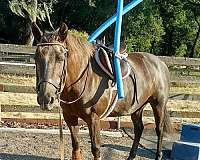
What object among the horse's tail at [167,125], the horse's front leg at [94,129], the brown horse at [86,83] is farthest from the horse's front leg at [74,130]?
the horse's tail at [167,125]

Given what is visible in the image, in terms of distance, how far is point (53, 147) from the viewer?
7074 mm

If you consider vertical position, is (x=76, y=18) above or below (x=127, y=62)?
above

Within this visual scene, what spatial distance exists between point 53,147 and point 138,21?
1108 inches

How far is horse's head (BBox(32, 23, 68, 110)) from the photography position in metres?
4.18

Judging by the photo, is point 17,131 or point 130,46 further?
point 130,46

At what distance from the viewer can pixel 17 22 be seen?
34344mm

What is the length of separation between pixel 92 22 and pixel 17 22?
19.9 ft

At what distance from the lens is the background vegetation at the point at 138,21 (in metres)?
33.4

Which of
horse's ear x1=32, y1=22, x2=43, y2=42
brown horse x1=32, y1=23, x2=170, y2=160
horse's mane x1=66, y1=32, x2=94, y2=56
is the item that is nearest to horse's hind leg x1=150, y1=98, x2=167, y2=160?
brown horse x1=32, y1=23, x2=170, y2=160

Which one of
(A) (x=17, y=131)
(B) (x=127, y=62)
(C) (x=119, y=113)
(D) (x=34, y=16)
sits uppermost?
(D) (x=34, y=16)

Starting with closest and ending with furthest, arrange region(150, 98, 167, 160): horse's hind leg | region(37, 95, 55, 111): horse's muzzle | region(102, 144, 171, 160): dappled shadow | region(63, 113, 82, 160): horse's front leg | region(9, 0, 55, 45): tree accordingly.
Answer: region(37, 95, 55, 111): horse's muzzle, region(63, 113, 82, 160): horse's front leg, region(150, 98, 167, 160): horse's hind leg, region(102, 144, 171, 160): dappled shadow, region(9, 0, 55, 45): tree

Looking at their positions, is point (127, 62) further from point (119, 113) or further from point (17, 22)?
point (17, 22)

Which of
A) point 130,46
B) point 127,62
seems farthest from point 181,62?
point 130,46

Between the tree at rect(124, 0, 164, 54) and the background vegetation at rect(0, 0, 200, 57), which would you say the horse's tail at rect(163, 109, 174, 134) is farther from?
the tree at rect(124, 0, 164, 54)
